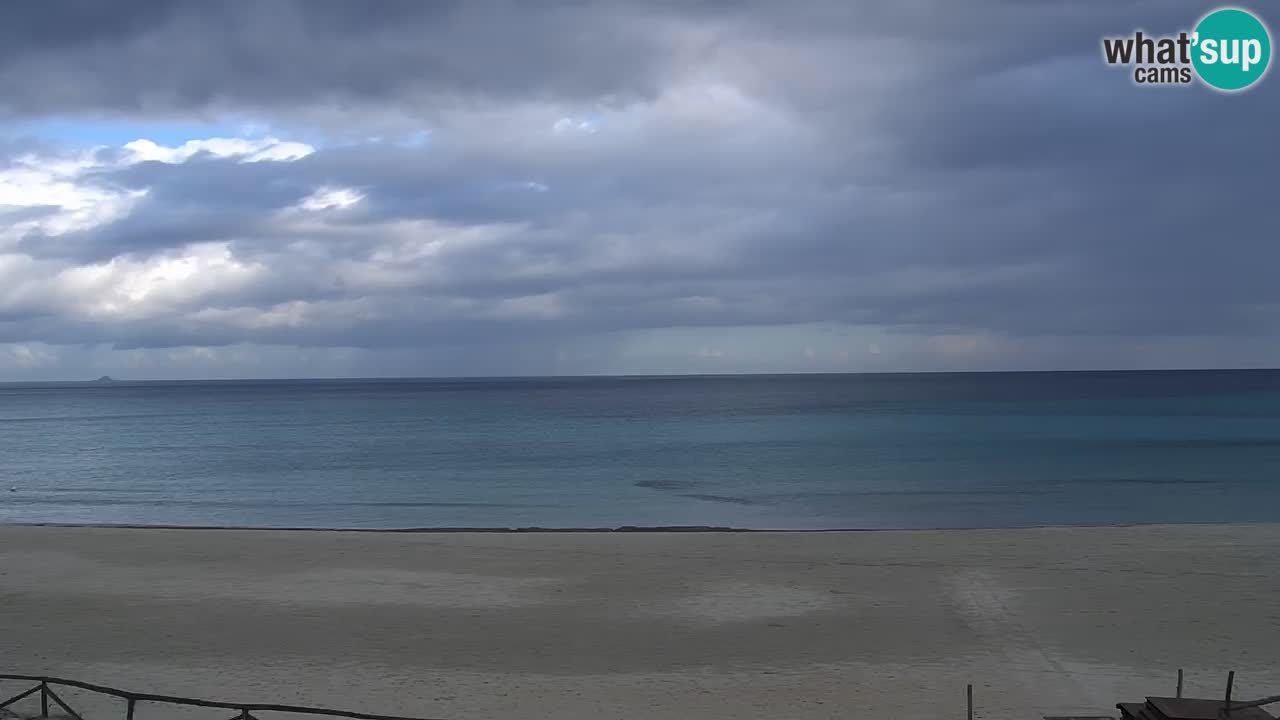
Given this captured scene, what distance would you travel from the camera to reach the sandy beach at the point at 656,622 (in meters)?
14.8

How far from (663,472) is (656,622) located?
42.0m

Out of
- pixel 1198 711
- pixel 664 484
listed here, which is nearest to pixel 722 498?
pixel 664 484

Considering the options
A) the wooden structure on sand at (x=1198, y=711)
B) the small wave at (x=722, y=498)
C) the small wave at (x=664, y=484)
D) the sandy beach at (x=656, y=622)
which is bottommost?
the small wave at (x=722, y=498)

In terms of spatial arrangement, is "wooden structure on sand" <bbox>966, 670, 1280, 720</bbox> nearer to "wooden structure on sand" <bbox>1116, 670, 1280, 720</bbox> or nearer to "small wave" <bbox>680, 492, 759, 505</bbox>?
"wooden structure on sand" <bbox>1116, 670, 1280, 720</bbox>

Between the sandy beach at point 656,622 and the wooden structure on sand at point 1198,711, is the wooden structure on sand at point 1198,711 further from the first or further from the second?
the sandy beach at point 656,622

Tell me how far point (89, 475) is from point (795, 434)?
2158 inches

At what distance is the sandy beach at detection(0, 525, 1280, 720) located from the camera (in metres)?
14.8

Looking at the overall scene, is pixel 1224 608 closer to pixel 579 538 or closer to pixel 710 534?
pixel 710 534

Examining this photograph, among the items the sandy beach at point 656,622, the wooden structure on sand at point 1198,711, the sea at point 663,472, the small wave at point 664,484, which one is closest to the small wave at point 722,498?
the sea at point 663,472

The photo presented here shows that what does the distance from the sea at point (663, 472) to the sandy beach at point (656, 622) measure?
13.4 metres

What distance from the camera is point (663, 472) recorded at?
61.0 m

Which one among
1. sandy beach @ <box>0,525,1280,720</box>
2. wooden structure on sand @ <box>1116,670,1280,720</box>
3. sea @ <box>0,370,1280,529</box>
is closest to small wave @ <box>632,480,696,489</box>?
sea @ <box>0,370,1280,529</box>

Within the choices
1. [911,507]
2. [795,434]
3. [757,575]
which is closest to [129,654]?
[757,575]

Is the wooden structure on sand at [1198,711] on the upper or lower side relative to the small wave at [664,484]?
upper
